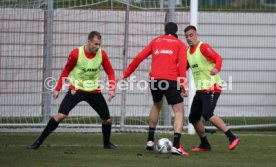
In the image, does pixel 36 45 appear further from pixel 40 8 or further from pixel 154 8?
pixel 154 8

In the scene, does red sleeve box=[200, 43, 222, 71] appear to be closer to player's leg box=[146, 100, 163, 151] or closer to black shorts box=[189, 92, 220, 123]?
black shorts box=[189, 92, 220, 123]

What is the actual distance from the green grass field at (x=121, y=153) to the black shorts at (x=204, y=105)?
0.60m

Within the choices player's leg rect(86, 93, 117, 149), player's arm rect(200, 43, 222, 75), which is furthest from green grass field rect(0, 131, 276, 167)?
player's arm rect(200, 43, 222, 75)

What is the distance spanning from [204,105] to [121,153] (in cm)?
161

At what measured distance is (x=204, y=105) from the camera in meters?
13.8

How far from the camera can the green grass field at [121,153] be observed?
11664 millimetres

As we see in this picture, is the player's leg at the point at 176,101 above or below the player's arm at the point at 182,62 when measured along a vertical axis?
below

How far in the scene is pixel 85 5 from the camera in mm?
18328

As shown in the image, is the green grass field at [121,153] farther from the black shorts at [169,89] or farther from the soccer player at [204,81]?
the black shorts at [169,89]

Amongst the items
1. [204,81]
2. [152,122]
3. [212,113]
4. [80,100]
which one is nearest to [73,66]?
[80,100]

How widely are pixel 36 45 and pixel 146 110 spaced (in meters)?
2.87

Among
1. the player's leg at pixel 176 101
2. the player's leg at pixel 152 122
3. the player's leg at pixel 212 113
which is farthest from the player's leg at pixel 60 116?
the player's leg at pixel 212 113

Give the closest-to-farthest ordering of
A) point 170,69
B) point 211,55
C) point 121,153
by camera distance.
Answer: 1. point 121,153
2. point 170,69
3. point 211,55

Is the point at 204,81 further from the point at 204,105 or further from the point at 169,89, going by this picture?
the point at 169,89
